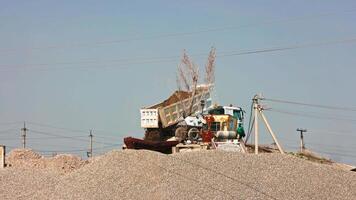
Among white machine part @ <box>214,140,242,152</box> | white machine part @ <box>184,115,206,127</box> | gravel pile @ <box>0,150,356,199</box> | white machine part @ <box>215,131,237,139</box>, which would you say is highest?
white machine part @ <box>184,115,206,127</box>

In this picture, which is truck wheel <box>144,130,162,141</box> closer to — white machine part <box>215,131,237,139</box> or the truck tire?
the truck tire

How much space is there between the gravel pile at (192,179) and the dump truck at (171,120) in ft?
26.0

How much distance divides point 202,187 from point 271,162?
395 centimetres

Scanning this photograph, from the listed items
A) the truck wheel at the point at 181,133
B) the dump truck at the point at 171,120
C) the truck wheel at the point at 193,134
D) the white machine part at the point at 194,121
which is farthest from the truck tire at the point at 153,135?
the truck wheel at the point at 193,134

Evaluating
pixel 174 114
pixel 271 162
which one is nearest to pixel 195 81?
pixel 174 114

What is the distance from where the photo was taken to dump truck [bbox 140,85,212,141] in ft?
97.1

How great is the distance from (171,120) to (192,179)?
12.0m

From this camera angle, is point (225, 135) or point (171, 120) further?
point (171, 120)

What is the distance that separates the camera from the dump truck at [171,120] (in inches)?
1165

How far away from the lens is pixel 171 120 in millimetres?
30484

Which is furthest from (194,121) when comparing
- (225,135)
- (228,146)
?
(228,146)

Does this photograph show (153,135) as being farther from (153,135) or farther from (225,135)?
(225,135)

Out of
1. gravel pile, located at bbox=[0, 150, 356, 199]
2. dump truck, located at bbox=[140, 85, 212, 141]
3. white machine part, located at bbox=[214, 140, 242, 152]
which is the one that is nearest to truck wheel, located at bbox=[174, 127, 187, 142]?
dump truck, located at bbox=[140, 85, 212, 141]

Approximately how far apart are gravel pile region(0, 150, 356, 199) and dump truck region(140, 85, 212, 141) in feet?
26.0
